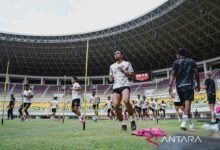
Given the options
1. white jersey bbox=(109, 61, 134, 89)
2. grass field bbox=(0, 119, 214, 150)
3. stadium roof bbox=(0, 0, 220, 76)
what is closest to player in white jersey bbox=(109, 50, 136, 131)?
white jersey bbox=(109, 61, 134, 89)

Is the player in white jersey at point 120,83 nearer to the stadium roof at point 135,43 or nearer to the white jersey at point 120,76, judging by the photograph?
the white jersey at point 120,76

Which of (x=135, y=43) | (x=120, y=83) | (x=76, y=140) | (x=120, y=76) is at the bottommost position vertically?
(x=76, y=140)

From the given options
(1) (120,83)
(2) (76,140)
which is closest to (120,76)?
(1) (120,83)

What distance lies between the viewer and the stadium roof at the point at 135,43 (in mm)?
35500

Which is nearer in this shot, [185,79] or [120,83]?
[185,79]

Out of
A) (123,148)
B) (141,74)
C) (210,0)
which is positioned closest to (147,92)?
(141,74)

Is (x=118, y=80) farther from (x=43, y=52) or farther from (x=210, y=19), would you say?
(x=43, y=52)

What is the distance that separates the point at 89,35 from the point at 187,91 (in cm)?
4055

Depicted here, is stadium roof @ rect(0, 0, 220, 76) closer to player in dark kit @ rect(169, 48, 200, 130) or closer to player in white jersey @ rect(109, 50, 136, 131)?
player in dark kit @ rect(169, 48, 200, 130)

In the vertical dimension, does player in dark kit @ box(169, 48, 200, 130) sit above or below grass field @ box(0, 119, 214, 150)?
above

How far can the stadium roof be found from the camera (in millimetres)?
35500

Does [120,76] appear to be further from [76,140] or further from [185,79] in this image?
[76,140]

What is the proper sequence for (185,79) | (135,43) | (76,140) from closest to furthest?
(76,140)
(185,79)
(135,43)

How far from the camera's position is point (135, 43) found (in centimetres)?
4541
